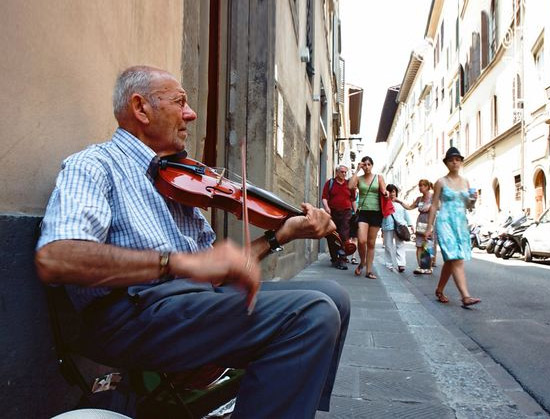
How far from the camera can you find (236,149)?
466 cm

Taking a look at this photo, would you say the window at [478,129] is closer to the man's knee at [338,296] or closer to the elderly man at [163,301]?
the man's knee at [338,296]

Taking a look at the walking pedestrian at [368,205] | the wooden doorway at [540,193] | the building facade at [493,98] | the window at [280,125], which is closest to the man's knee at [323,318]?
the window at [280,125]

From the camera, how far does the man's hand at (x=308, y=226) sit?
1753 millimetres

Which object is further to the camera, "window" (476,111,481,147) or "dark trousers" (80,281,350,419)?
"window" (476,111,481,147)

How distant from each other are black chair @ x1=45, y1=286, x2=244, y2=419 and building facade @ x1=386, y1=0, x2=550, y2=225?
1574 cm

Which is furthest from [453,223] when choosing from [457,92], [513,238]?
[457,92]

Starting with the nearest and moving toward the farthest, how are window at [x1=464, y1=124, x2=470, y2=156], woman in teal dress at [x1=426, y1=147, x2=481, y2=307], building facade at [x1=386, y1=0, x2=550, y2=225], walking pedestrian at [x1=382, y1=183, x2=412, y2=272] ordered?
woman in teal dress at [x1=426, y1=147, x2=481, y2=307] → walking pedestrian at [x1=382, y1=183, x2=412, y2=272] → building facade at [x1=386, y1=0, x2=550, y2=225] → window at [x1=464, y1=124, x2=470, y2=156]

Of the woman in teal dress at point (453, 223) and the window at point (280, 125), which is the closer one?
the woman in teal dress at point (453, 223)

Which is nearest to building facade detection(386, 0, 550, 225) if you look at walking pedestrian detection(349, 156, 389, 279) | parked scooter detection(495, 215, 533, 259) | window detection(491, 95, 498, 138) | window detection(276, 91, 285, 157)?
window detection(491, 95, 498, 138)

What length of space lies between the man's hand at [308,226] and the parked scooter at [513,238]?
12196 mm

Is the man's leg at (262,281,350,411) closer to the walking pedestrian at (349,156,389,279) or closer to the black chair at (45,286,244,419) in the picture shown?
the black chair at (45,286,244,419)

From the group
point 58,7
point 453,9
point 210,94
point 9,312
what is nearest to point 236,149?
point 210,94

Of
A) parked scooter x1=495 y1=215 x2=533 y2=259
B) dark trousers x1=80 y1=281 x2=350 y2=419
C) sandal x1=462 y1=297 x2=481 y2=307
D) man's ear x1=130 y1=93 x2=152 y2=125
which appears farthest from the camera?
parked scooter x1=495 y1=215 x2=533 y2=259

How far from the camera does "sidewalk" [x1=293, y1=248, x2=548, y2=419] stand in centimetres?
220
